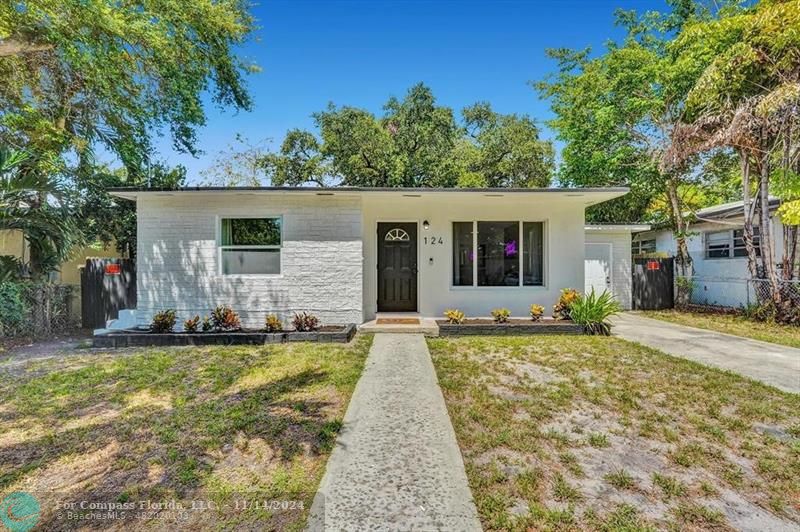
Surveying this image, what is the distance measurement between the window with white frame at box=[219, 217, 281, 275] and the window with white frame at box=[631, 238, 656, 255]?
1404cm

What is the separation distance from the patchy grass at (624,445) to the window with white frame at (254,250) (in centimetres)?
466

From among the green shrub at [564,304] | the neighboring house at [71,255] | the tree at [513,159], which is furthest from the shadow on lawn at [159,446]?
the tree at [513,159]

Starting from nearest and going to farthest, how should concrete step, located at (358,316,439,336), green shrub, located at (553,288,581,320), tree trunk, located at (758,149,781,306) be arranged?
concrete step, located at (358,316,439,336), green shrub, located at (553,288,581,320), tree trunk, located at (758,149,781,306)

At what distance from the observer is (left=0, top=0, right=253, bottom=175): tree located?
7.23 meters

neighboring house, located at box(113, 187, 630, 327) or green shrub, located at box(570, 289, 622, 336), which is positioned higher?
neighboring house, located at box(113, 187, 630, 327)

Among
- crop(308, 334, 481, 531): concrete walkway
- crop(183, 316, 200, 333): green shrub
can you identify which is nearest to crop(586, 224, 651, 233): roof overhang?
crop(308, 334, 481, 531): concrete walkway

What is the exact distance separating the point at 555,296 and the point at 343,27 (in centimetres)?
880

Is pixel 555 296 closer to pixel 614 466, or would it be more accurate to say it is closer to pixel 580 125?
pixel 614 466

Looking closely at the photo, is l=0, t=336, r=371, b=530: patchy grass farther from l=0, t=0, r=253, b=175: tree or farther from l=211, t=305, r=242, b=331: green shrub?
l=0, t=0, r=253, b=175: tree

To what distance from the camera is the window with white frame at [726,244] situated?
1177 centimetres

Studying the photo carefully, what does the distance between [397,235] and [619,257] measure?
726cm

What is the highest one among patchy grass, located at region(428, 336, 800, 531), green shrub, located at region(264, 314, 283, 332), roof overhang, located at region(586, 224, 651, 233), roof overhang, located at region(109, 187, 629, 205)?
roof overhang, located at region(109, 187, 629, 205)

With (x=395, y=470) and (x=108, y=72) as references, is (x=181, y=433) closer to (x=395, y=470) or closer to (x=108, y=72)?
(x=395, y=470)

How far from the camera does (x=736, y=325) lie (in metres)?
8.95
